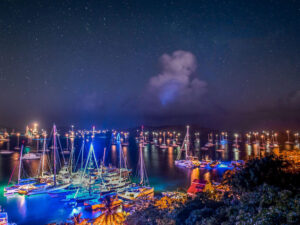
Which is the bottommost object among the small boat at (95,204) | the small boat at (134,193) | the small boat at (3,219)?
the small boat at (95,204)

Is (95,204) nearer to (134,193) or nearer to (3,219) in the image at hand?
(134,193)

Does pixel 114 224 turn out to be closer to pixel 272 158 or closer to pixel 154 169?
pixel 272 158

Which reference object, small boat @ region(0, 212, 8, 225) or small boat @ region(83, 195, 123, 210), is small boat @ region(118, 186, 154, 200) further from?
small boat @ region(0, 212, 8, 225)

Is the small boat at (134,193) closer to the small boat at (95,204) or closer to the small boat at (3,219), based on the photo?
the small boat at (95,204)

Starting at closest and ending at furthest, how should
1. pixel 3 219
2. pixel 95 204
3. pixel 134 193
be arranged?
pixel 3 219
pixel 95 204
pixel 134 193

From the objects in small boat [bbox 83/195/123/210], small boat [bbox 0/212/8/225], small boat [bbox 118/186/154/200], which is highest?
small boat [bbox 118/186/154/200]

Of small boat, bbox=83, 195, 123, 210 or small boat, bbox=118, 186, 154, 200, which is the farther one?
small boat, bbox=118, 186, 154, 200

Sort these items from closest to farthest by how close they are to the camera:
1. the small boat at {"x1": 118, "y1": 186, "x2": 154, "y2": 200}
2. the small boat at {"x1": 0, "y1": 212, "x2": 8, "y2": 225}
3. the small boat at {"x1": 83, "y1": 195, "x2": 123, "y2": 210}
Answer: the small boat at {"x1": 0, "y1": 212, "x2": 8, "y2": 225} → the small boat at {"x1": 83, "y1": 195, "x2": 123, "y2": 210} → the small boat at {"x1": 118, "y1": 186, "x2": 154, "y2": 200}

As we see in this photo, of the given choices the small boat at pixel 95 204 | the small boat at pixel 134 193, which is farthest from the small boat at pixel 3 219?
the small boat at pixel 134 193

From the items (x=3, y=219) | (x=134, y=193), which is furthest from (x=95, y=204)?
(x=3, y=219)

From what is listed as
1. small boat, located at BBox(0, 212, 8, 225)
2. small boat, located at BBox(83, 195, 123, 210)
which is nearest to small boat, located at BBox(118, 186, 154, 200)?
small boat, located at BBox(83, 195, 123, 210)

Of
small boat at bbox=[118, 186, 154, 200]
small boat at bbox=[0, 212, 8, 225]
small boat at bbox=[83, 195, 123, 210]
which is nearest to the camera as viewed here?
small boat at bbox=[0, 212, 8, 225]
